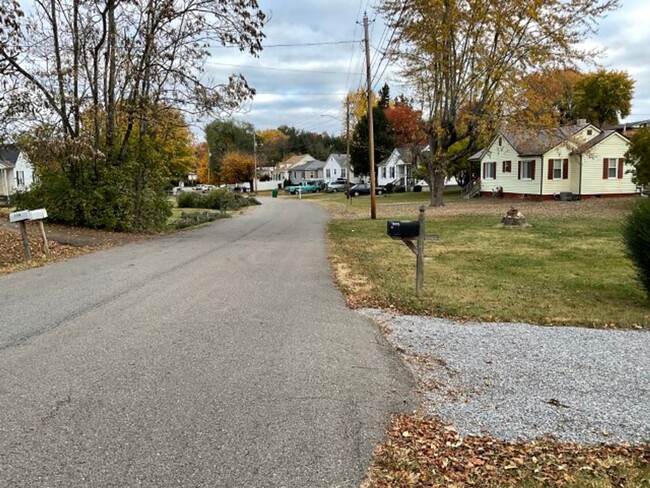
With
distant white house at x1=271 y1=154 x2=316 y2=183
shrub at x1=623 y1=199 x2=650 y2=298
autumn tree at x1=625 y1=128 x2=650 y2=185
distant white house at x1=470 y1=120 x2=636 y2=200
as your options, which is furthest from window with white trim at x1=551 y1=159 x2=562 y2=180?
distant white house at x1=271 y1=154 x2=316 y2=183

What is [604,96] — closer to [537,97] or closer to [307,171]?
[537,97]

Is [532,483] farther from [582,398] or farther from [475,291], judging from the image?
[475,291]

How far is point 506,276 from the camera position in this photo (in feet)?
31.7

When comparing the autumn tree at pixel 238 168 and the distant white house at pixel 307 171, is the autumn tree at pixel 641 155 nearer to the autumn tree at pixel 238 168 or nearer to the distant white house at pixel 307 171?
the autumn tree at pixel 238 168

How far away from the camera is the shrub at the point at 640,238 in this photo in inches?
283

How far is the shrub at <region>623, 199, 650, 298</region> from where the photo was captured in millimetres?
7176

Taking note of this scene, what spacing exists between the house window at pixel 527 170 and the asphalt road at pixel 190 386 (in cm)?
2944

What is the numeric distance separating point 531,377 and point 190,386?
286 cm

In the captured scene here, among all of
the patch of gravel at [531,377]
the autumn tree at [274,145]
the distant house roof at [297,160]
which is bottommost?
the patch of gravel at [531,377]

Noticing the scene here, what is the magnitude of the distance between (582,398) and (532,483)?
4.79 feet

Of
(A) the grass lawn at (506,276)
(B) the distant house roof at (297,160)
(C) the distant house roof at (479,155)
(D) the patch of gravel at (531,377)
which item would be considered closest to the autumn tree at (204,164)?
(B) the distant house roof at (297,160)

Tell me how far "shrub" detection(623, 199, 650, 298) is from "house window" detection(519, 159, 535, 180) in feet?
93.3

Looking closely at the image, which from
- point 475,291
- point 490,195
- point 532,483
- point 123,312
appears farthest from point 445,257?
point 490,195

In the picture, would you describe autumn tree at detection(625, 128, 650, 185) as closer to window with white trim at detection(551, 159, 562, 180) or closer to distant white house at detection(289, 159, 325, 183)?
window with white trim at detection(551, 159, 562, 180)
